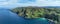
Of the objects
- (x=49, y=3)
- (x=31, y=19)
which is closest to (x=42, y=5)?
(x=49, y=3)

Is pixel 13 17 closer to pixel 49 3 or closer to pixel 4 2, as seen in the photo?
pixel 4 2

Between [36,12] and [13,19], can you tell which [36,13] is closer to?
[36,12]

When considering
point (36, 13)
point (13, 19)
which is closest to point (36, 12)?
point (36, 13)
